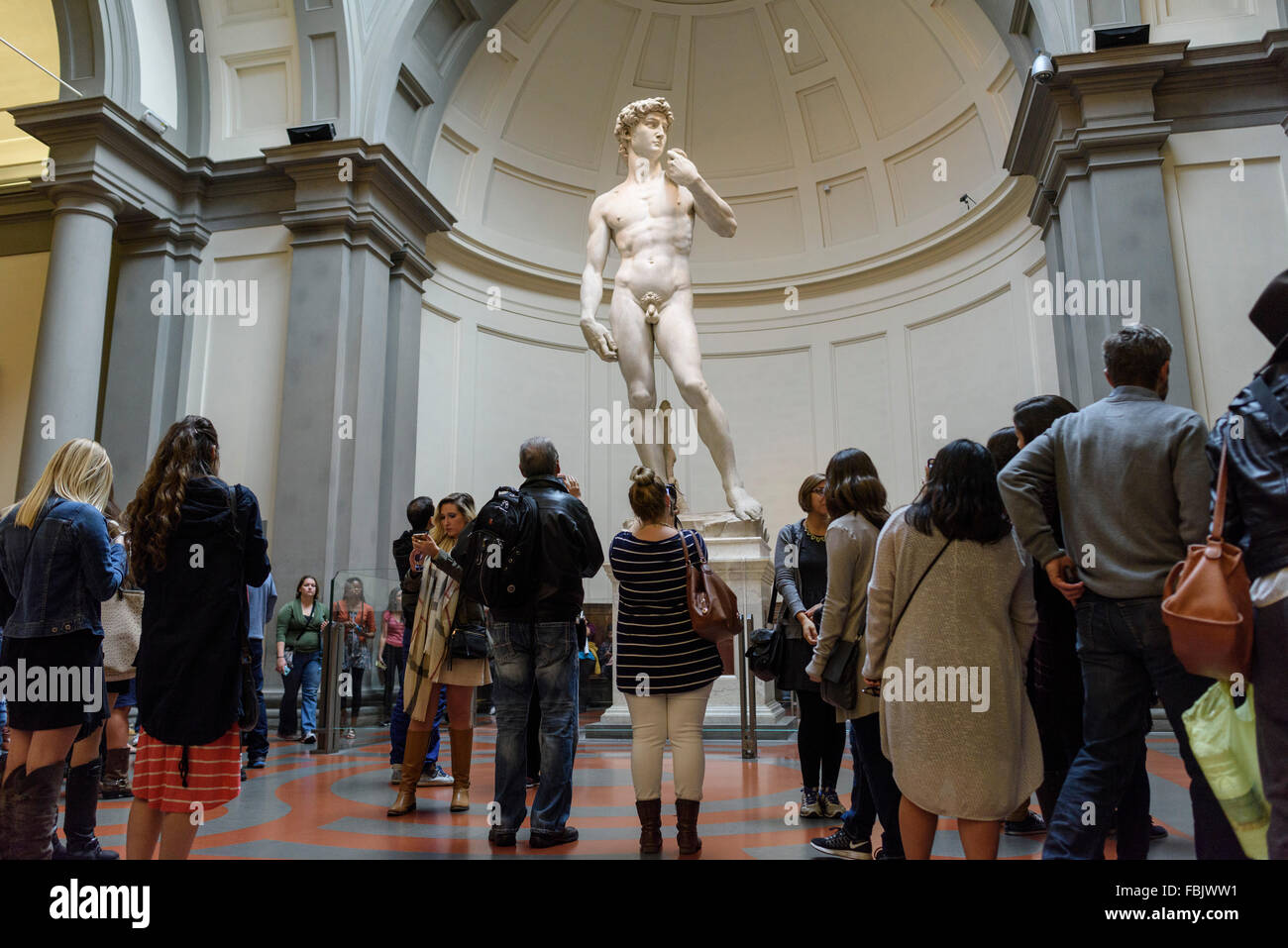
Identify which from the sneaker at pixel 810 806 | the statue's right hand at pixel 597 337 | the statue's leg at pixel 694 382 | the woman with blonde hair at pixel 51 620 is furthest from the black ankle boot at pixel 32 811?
the statue's leg at pixel 694 382

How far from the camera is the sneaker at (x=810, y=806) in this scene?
3.90m

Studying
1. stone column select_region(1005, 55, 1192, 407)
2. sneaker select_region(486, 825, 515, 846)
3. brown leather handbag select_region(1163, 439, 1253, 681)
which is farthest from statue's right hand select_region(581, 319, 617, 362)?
brown leather handbag select_region(1163, 439, 1253, 681)

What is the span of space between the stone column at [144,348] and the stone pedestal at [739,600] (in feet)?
18.5

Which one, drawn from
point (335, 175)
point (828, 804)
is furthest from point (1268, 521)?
point (335, 175)

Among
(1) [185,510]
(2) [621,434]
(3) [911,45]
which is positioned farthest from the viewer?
(2) [621,434]

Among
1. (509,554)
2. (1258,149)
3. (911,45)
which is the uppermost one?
(911,45)

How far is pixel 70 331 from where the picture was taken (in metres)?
8.32

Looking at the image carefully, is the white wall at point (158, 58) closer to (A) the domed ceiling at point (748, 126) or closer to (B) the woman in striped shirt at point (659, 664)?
(A) the domed ceiling at point (748, 126)

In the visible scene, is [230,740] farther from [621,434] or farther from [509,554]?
[621,434]

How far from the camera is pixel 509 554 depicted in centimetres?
353

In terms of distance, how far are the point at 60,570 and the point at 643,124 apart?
5259mm

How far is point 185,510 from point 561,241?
10678 millimetres
